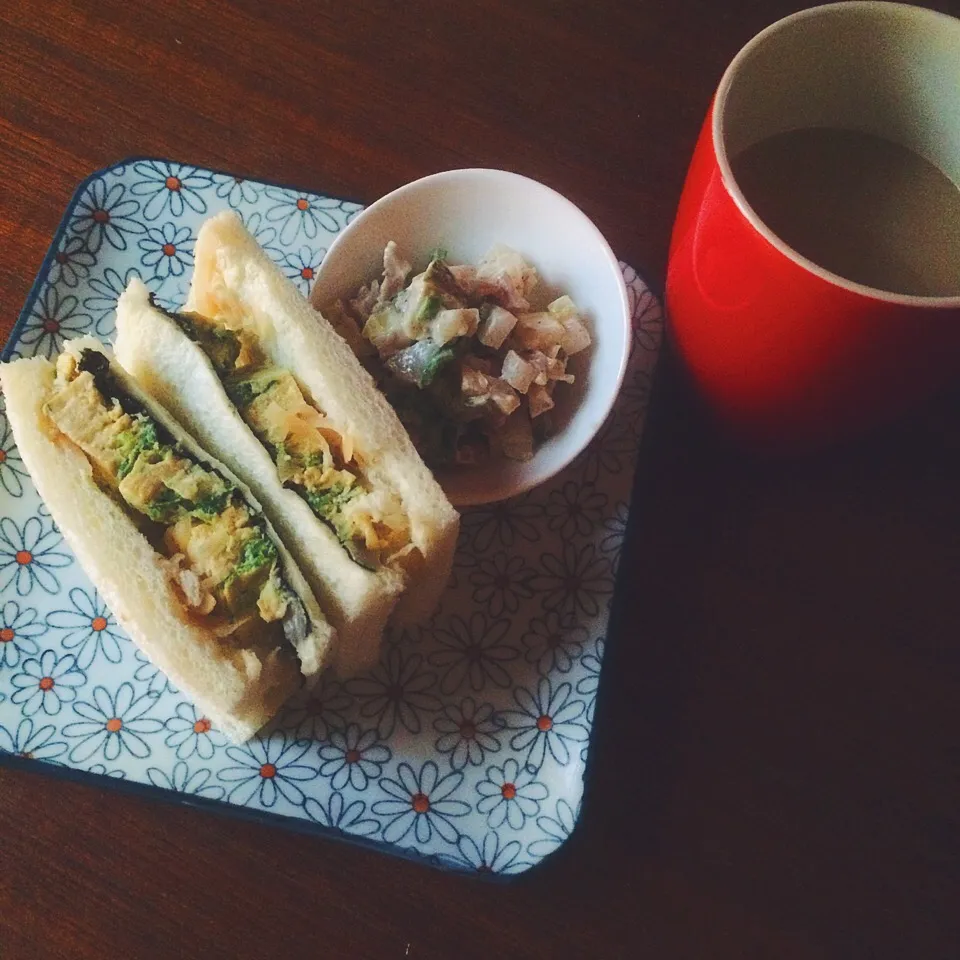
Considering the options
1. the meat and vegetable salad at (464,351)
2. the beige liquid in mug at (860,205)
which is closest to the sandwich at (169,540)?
the meat and vegetable salad at (464,351)

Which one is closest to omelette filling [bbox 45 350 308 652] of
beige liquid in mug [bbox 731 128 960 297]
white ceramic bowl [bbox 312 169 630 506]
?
white ceramic bowl [bbox 312 169 630 506]

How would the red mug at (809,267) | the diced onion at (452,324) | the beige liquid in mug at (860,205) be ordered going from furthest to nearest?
the diced onion at (452,324)
the beige liquid in mug at (860,205)
the red mug at (809,267)

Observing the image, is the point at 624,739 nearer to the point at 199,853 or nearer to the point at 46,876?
the point at 199,853

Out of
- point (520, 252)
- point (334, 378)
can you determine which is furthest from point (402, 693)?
point (520, 252)

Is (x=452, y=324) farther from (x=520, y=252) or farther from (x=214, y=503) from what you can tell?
(x=214, y=503)

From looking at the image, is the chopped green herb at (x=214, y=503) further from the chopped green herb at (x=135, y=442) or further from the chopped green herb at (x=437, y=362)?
the chopped green herb at (x=437, y=362)

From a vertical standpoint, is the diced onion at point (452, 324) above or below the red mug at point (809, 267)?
below

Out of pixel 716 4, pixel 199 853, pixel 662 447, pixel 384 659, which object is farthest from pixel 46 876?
pixel 716 4
